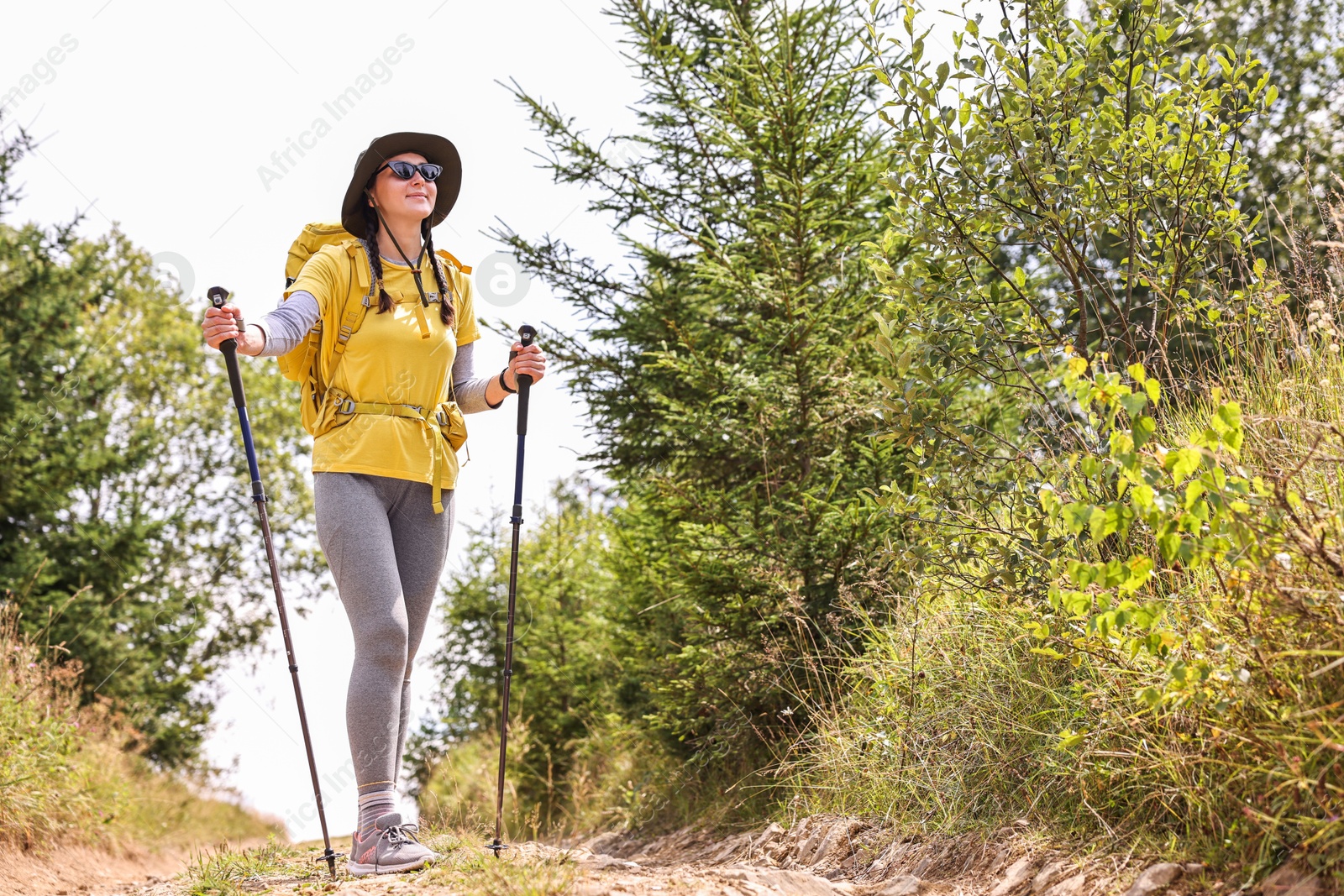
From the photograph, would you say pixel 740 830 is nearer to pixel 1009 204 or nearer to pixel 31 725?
pixel 1009 204

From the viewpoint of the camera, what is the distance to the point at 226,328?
3.23m

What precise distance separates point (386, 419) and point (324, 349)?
37cm

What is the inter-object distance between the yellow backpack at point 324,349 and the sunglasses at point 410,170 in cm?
32

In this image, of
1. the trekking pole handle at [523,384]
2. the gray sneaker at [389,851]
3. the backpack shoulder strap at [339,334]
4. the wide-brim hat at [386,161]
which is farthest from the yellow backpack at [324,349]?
the gray sneaker at [389,851]

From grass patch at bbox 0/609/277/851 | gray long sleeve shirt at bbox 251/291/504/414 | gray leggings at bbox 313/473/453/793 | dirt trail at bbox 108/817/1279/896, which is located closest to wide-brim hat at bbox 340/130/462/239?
gray long sleeve shirt at bbox 251/291/504/414

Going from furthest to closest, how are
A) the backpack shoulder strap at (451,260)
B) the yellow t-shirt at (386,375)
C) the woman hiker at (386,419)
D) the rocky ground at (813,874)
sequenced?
the backpack shoulder strap at (451,260), the yellow t-shirt at (386,375), the woman hiker at (386,419), the rocky ground at (813,874)

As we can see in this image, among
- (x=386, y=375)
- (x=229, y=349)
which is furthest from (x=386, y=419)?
(x=229, y=349)

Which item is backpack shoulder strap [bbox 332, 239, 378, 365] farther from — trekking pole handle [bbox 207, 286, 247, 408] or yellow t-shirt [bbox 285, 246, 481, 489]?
trekking pole handle [bbox 207, 286, 247, 408]

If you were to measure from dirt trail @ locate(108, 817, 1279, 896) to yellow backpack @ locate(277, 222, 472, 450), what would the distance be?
1.64 m

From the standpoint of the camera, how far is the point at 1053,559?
Answer: 3.43 m

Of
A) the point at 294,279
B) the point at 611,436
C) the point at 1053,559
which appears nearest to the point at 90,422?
the point at 611,436

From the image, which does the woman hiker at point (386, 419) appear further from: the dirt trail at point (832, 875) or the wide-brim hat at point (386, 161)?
the dirt trail at point (832, 875)

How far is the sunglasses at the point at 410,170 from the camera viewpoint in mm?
3838

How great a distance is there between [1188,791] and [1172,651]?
44cm
